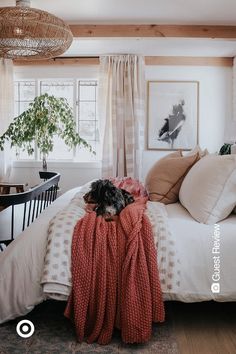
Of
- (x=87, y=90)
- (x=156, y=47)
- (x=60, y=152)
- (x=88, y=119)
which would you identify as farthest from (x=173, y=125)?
(x=60, y=152)

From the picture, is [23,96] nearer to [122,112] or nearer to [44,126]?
[44,126]

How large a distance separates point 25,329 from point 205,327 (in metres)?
0.93

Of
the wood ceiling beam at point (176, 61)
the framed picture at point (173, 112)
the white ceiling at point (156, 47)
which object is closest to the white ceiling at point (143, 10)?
the white ceiling at point (156, 47)

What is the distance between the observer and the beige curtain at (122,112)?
4715 mm

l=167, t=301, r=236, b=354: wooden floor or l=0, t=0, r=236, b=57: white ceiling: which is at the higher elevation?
l=0, t=0, r=236, b=57: white ceiling

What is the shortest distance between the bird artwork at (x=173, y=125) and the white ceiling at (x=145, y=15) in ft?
2.61

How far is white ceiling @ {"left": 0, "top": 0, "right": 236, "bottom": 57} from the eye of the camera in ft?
10.3

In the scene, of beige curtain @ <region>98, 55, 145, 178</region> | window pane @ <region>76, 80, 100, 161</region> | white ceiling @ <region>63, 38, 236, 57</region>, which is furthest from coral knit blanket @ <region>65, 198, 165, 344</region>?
window pane @ <region>76, 80, 100, 161</region>

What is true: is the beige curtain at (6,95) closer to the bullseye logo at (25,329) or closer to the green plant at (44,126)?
the green plant at (44,126)

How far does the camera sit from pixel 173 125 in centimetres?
491

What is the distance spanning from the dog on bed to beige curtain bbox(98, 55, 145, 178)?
256cm

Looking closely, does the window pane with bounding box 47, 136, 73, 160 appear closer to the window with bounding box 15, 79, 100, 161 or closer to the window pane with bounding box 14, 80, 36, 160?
the window with bounding box 15, 79, 100, 161

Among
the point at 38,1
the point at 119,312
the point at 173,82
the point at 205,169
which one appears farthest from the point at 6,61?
the point at 119,312

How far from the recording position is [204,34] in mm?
3695
